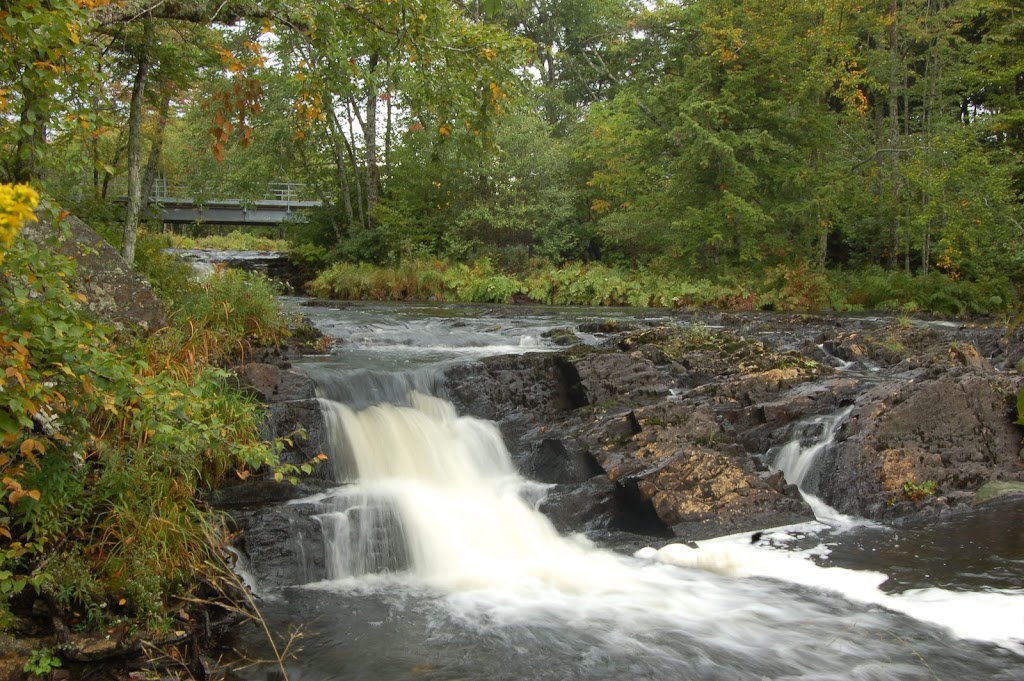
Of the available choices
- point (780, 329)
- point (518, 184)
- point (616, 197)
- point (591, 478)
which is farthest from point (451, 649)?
point (616, 197)

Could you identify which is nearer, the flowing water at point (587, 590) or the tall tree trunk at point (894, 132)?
the flowing water at point (587, 590)

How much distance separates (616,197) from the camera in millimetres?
27453

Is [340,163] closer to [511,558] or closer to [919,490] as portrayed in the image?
[511,558]

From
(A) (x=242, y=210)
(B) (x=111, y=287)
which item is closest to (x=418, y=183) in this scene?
(A) (x=242, y=210)

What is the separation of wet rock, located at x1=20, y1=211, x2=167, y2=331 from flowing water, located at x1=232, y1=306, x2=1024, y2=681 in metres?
2.00

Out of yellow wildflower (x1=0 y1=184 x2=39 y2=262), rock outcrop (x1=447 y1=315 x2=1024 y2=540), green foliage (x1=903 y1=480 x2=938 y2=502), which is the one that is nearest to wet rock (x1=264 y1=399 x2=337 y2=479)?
rock outcrop (x1=447 y1=315 x2=1024 y2=540)

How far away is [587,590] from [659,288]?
16.4m

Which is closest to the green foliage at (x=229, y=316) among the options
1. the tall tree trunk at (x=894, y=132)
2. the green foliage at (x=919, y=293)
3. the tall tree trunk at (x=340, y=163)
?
the green foliage at (x=919, y=293)

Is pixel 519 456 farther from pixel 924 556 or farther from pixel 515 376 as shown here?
pixel 924 556

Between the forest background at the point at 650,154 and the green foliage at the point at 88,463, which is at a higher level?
the forest background at the point at 650,154

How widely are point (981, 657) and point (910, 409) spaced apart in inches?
145

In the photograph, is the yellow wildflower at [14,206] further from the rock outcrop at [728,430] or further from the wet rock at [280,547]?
the rock outcrop at [728,430]

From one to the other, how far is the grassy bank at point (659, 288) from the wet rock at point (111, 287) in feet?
48.5

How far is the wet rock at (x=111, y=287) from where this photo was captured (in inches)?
292
